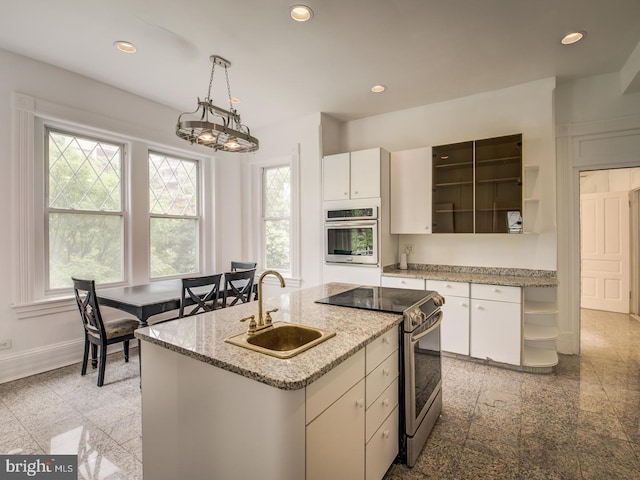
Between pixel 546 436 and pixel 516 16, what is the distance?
299cm

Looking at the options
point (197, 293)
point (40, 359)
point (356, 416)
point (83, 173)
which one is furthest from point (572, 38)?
point (40, 359)

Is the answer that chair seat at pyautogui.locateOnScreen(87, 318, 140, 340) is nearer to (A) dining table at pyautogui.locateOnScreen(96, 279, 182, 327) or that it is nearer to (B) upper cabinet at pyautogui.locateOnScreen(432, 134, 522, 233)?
(A) dining table at pyautogui.locateOnScreen(96, 279, 182, 327)

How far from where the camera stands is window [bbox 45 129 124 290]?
3.33 meters

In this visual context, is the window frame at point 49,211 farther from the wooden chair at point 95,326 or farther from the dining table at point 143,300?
the dining table at point 143,300

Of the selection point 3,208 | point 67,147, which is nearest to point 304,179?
point 67,147

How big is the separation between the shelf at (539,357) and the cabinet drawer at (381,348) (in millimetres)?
2115

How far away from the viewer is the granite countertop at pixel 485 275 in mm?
3148

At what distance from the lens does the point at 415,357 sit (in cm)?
190

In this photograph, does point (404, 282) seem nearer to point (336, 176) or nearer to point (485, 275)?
point (485, 275)

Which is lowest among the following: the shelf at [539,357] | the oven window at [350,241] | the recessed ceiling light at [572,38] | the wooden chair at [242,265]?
the shelf at [539,357]

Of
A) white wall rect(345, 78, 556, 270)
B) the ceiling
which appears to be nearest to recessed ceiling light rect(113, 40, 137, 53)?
the ceiling

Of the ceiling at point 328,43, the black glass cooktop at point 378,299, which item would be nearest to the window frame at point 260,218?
the ceiling at point 328,43

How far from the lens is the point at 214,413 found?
1303 mm

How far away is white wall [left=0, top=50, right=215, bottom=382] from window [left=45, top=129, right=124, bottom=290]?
0.75 ft
